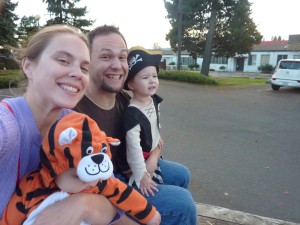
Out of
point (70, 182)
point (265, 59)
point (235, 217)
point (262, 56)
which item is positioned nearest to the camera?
point (70, 182)

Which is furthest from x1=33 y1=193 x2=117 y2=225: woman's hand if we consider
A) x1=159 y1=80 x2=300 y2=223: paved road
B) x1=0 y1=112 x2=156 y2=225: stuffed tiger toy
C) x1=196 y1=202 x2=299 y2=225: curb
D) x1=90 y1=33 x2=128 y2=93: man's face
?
x1=159 y1=80 x2=300 y2=223: paved road

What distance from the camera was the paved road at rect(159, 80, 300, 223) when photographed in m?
4.01

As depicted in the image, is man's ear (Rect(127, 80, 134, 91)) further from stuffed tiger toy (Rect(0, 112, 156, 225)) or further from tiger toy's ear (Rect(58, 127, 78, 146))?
tiger toy's ear (Rect(58, 127, 78, 146))

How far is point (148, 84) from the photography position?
2557mm

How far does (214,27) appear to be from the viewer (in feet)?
68.0

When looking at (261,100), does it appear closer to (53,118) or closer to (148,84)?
(148,84)

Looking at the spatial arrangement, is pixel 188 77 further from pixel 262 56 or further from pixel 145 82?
pixel 262 56

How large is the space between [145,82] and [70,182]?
1.31m

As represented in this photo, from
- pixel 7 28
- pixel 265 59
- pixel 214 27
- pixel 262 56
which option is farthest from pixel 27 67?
pixel 262 56

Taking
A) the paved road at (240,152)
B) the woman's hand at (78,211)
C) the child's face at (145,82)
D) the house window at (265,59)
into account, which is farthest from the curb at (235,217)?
the house window at (265,59)

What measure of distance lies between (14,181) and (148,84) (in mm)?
1392

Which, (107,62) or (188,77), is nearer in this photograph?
(107,62)

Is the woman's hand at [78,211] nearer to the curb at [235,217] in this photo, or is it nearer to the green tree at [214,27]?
the curb at [235,217]

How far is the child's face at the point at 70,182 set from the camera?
1.41m
